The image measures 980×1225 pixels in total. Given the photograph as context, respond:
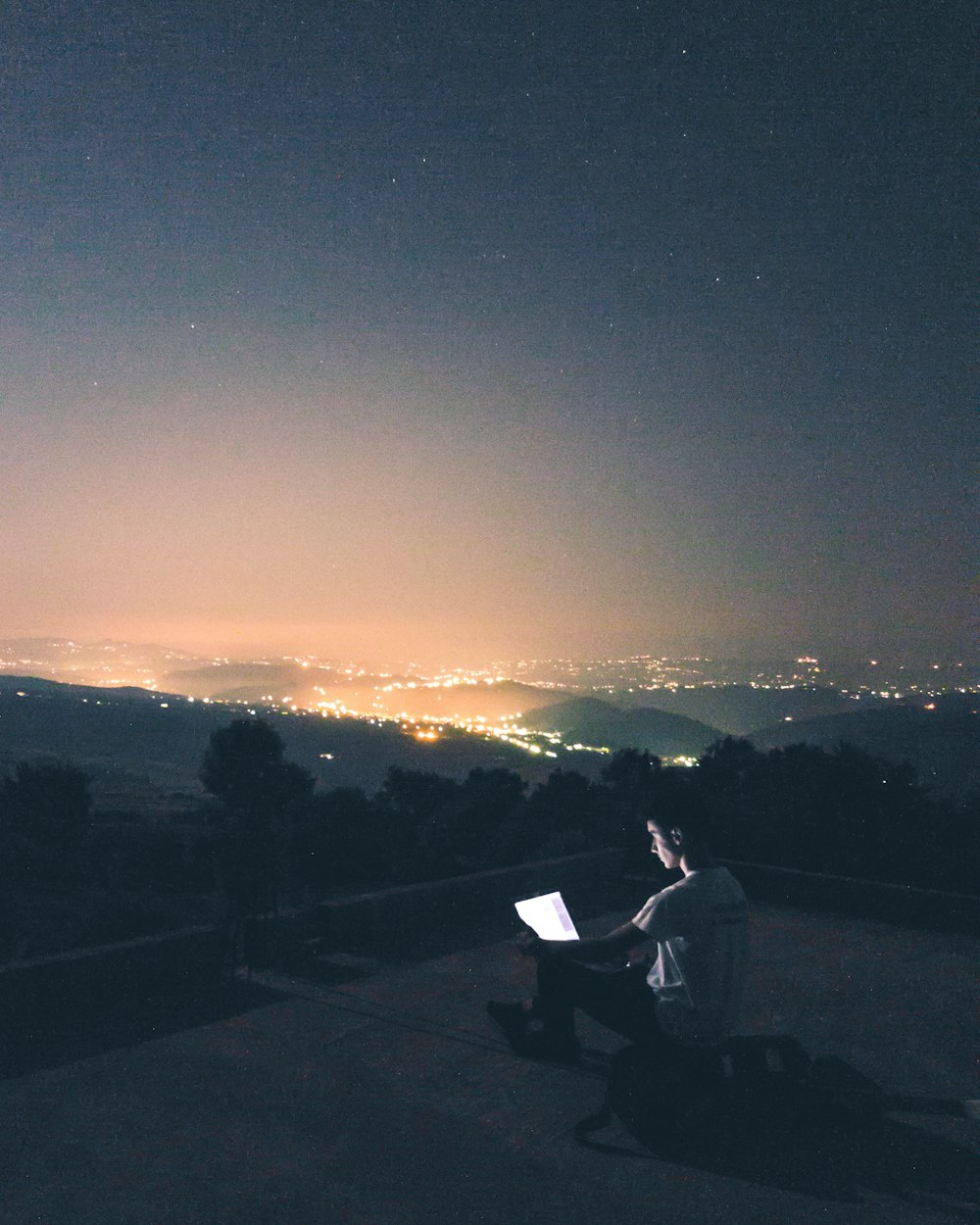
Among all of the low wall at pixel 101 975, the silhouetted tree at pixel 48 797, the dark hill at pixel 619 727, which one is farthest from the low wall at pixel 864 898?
the dark hill at pixel 619 727

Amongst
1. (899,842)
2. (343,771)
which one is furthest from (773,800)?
(343,771)

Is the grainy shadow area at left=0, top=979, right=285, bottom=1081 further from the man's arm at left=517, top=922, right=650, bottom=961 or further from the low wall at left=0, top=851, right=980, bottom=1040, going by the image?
the man's arm at left=517, top=922, right=650, bottom=961

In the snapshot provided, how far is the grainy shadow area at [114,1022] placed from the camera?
4906mm

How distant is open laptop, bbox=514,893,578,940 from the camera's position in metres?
5.04

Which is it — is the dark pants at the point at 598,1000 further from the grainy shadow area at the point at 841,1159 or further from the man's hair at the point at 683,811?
the man's hair at the point at 683,811

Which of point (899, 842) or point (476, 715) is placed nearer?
point (899, 842)

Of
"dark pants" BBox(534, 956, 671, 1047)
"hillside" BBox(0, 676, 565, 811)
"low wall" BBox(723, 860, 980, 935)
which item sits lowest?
"hillside" BBox(0, 676, 565, 811)

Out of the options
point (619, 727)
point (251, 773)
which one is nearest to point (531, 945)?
point (251, 773)

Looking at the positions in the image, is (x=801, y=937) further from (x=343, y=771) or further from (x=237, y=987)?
(x=343, y=771)

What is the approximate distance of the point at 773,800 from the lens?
1764 cm

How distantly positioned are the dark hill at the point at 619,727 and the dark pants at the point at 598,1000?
8287 cm

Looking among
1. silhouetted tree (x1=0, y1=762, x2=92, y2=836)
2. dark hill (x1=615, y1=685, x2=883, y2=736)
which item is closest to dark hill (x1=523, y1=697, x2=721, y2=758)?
dark hill (x1=615, y1=685, x2=883, y2=736)

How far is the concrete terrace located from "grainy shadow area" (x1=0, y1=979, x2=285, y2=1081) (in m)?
0.02

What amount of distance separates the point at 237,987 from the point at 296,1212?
9.70 feet
